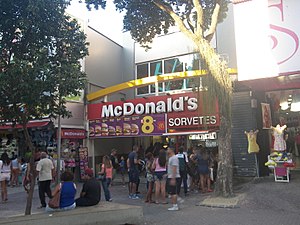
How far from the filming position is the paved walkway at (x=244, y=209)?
7664 millimetres

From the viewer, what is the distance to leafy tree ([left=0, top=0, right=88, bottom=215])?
Answer: 6.66m

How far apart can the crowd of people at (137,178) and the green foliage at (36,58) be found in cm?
161

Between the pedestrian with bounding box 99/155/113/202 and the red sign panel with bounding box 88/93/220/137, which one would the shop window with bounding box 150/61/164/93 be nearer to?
Result: the red sign panel with bounding box 88/93/220/137

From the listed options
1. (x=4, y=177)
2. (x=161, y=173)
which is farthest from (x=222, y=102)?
(x=4, y=177)

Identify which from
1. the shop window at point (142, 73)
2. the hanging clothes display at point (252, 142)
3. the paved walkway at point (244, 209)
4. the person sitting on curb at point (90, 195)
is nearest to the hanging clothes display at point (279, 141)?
the hanging clothes display at point (252, 142)

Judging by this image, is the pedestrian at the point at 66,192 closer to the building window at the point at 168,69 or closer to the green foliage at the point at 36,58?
the green foliage at the point at 36,58

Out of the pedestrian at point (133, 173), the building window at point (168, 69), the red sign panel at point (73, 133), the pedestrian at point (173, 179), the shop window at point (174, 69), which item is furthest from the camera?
the shop window at point (174, 69)

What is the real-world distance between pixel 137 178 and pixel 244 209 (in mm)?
3763

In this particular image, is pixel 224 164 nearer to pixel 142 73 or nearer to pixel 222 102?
pixel 222 102

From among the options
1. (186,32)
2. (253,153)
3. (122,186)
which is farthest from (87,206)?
(253,153)

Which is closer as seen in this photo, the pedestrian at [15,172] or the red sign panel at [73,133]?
the pedestrian at [15,172]

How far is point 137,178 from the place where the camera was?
11117 millimetres

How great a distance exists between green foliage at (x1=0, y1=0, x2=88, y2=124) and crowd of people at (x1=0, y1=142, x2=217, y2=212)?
161 centimetres

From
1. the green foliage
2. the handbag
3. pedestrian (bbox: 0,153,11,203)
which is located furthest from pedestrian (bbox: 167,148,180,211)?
pedestrian (bbox: 0,153,11,203)
